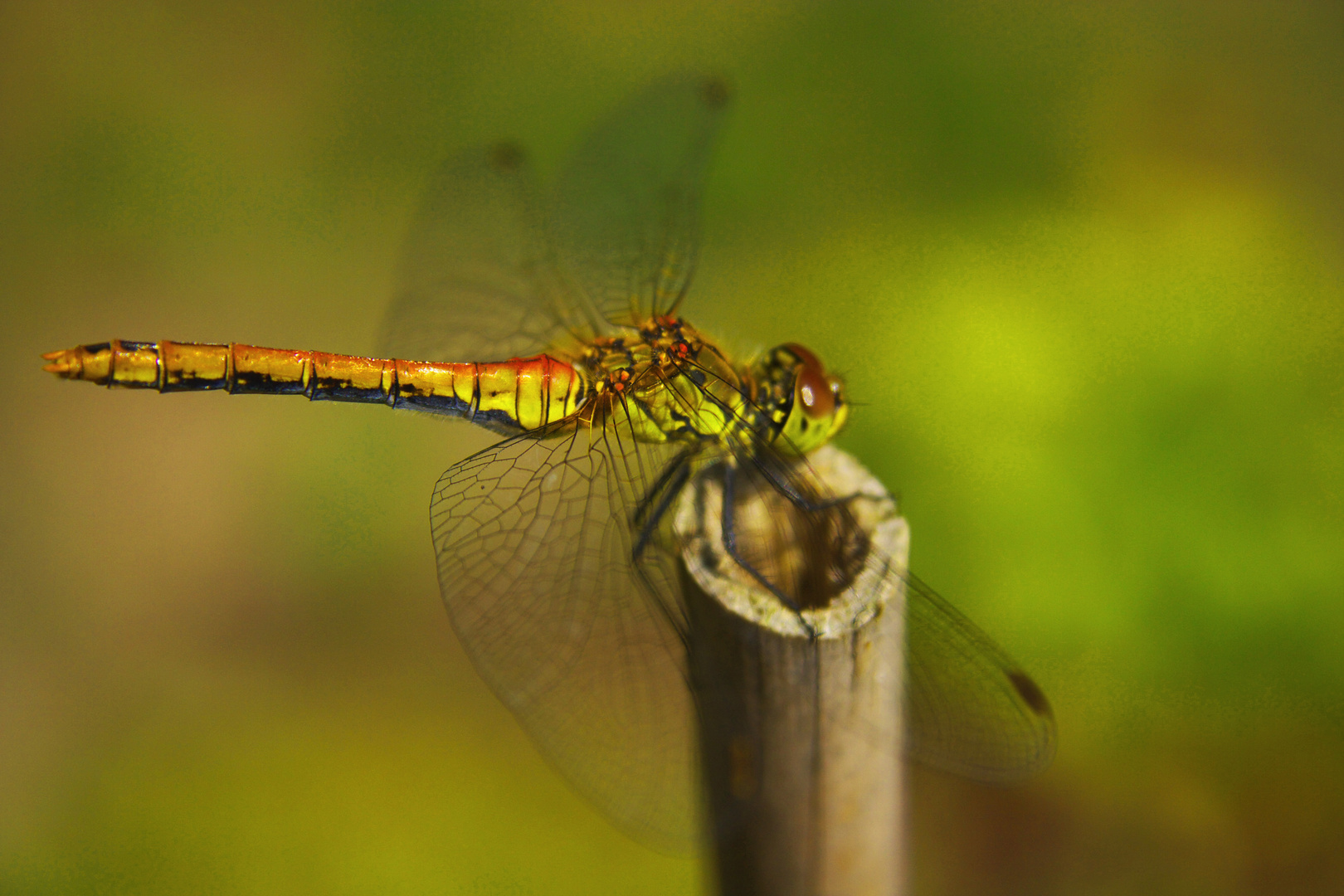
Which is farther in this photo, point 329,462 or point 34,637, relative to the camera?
point 329,462

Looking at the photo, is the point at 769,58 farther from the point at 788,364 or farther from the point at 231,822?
the point at 231,822

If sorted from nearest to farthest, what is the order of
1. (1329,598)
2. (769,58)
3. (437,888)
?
(1329,598), (437,888), (769,58)

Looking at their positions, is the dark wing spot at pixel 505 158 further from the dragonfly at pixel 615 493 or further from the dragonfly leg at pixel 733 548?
the dragonfly leg at pixel 733 548

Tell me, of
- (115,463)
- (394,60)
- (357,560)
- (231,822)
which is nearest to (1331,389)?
(357,560)

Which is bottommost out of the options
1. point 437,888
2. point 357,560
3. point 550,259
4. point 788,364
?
point 437,888

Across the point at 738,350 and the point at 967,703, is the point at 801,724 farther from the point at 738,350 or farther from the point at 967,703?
the point at 738,350

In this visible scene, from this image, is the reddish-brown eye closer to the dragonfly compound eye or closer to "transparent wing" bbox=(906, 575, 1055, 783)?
the dragonfly compound eye

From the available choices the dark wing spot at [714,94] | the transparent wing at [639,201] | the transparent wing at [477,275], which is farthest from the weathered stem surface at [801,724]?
the dark wing spot at [714,94]

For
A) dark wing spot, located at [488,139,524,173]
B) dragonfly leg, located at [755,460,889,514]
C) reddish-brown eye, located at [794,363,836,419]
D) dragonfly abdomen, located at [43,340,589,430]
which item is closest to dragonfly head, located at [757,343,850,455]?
reddish-brown eye, located at [794,363,836,419]
